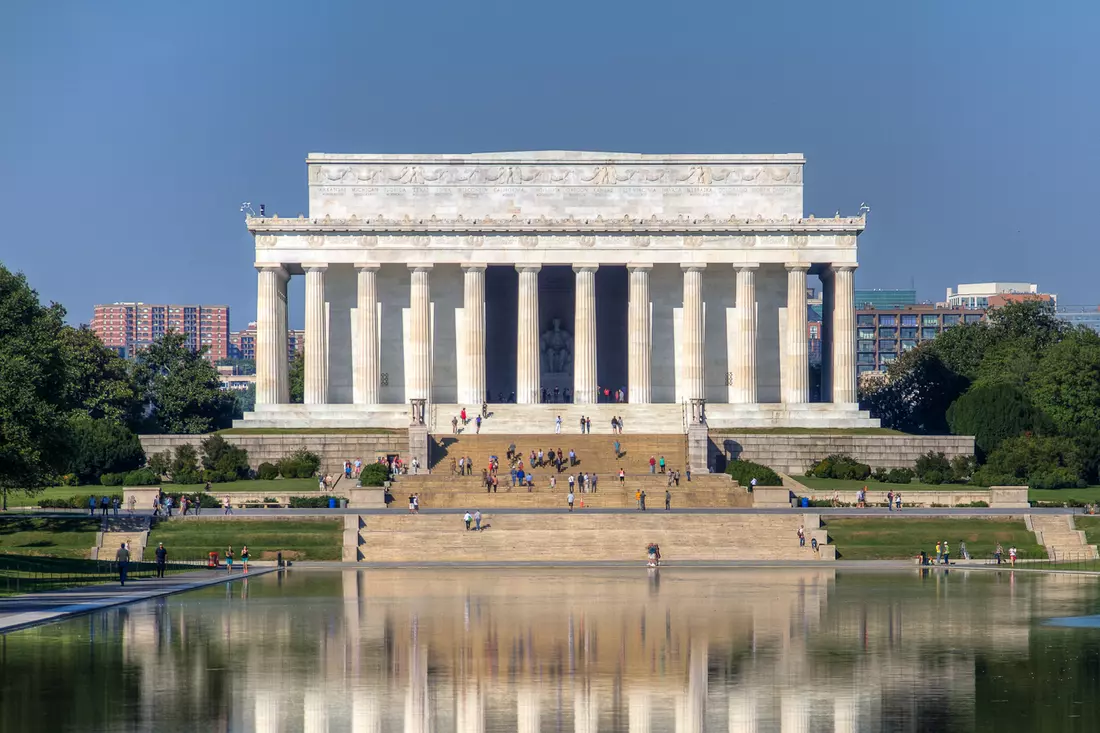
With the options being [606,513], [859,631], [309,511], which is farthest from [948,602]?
[309,511]

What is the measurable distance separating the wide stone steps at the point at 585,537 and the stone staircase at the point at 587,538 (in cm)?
4

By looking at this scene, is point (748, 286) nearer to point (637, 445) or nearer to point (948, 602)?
point (637, 445)

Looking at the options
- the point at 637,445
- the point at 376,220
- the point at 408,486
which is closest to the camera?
the point at 408,486

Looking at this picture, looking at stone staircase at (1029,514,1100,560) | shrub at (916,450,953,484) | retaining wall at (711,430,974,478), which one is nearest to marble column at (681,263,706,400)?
retaining wall at (711,430,974,478)

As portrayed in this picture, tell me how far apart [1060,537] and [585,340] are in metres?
45.1

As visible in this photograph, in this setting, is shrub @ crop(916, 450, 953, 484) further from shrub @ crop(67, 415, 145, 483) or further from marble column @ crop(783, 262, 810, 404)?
shrub @ crop(67, 415, 145, 483)

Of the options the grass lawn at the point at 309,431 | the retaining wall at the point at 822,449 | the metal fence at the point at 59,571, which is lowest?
the metal fence at the point at 59,571

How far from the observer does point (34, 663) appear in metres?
40.5

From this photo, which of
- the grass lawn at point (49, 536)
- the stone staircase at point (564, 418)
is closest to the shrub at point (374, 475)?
the stone staircase at point (564, 418)

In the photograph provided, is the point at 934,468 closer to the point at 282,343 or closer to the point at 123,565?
the point at 282,343

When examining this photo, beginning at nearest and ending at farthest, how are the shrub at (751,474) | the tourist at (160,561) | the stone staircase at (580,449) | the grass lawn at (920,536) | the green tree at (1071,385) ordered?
the tourist at (160,561) < the grass lawn at (920,536) < the shrub at (751,474) < the stone staircase at (580,449) < the green tree at (1071,385)

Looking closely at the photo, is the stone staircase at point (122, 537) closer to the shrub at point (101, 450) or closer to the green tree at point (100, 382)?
the shrub at point (101, 450)

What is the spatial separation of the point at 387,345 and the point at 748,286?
85.1 feet

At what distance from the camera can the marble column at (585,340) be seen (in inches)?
4648
